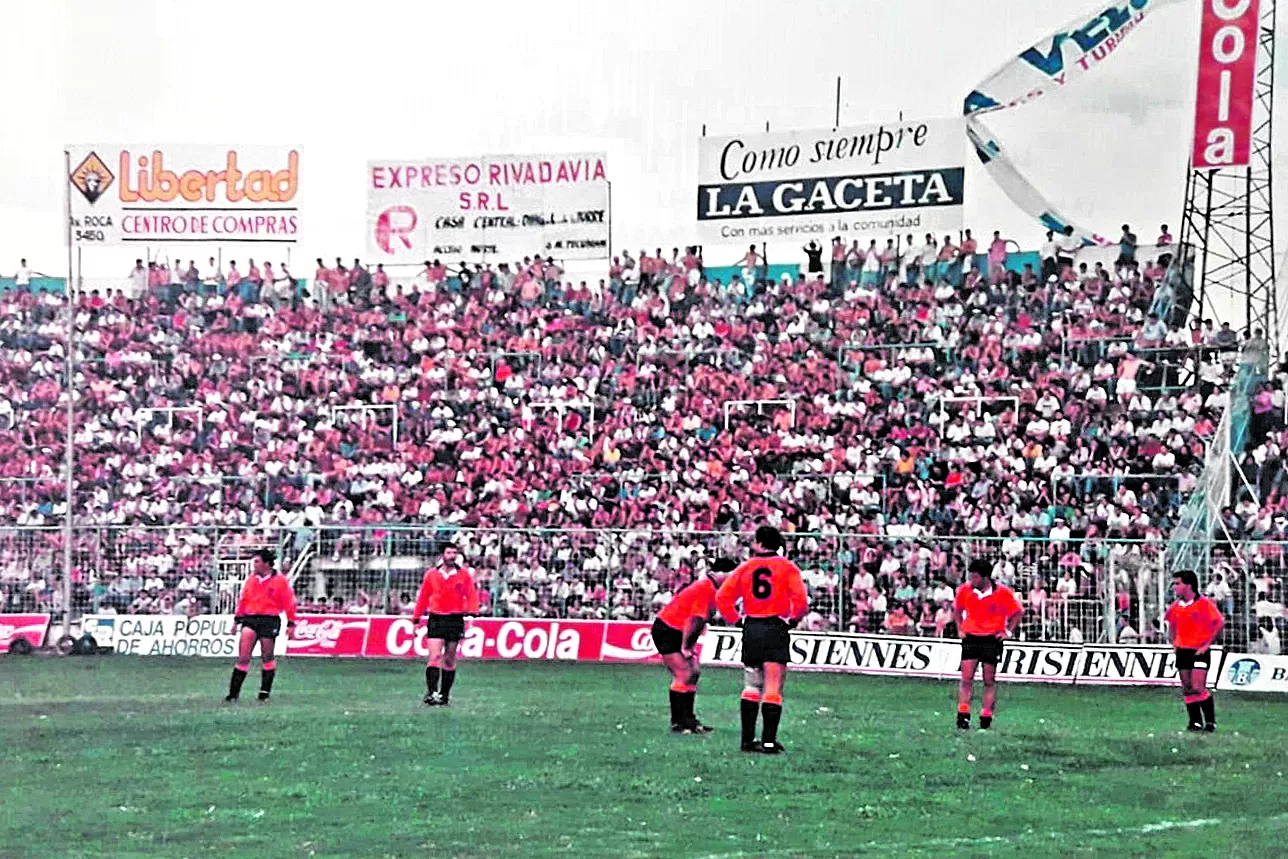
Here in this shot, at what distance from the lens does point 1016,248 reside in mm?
35438

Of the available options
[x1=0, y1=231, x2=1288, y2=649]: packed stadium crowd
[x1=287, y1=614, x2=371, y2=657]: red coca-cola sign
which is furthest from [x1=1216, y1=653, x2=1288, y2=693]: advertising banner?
[x1=287, y1=614, x2=371, y2=657]: red coca-cola sign

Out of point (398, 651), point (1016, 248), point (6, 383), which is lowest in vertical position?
point (398, 651)

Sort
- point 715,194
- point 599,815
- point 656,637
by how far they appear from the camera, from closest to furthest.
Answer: point 599,815
point 656,637
point 715,194

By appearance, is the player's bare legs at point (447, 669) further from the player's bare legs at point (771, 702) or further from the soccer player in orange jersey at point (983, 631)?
the player's bare legs at point (771, 702)

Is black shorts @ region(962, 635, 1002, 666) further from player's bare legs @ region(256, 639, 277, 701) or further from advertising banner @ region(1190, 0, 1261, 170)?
advertising banner @ region(1190, 0, 1261, 170)

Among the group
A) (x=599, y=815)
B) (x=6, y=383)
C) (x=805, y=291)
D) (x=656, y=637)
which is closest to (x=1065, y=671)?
(x=656, y=637)

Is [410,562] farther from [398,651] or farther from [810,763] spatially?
[810,763]

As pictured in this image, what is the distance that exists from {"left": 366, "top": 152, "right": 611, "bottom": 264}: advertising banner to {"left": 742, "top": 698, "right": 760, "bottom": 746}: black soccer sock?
81.8ft

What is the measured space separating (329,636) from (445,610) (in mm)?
9833

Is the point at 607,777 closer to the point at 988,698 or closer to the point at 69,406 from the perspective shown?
the point at 988,698

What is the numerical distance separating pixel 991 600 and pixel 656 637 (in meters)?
3.54

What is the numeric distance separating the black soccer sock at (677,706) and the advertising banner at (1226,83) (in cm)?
1924

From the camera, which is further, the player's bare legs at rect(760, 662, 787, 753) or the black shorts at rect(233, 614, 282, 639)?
the black shorts at rect(233, 614, 282, 639)

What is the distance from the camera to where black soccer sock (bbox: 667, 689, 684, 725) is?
17375 mm
